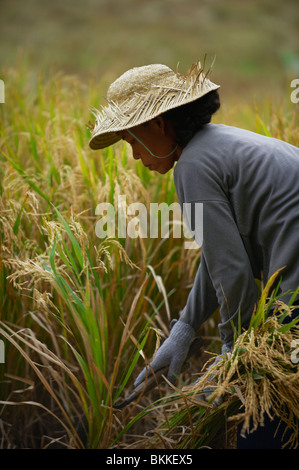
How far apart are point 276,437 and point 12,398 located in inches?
32.1

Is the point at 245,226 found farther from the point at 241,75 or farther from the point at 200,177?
the point at 241,75

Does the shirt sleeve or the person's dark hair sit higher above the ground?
the person's dark hair

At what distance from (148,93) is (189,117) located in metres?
0.12

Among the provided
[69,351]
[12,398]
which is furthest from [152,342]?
[12,398]

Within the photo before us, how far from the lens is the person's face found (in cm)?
129

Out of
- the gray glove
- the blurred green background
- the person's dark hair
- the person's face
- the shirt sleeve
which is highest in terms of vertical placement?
the blurred green background

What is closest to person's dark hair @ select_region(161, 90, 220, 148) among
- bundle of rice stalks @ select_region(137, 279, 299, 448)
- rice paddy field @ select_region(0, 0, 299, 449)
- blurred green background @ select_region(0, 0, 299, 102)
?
rice paddy field @ select_region(0, 0, 299, 449)

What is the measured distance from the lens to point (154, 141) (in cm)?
131

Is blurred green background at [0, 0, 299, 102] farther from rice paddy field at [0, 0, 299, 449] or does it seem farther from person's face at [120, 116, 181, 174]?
person's face at [120, 116, 181, 174]

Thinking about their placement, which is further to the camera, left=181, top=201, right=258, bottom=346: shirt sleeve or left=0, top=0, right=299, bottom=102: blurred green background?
left=0, top=0, right=299, bottom=102: blurred green background

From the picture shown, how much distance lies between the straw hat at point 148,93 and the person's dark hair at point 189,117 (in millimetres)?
33

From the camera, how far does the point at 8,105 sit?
2793 mm

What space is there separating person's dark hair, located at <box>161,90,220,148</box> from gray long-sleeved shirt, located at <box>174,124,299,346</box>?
4 cm

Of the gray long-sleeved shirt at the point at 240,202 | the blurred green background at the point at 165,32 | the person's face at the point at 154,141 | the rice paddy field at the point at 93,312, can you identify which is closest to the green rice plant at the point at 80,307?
the rice paddy field at the point at 93,312
